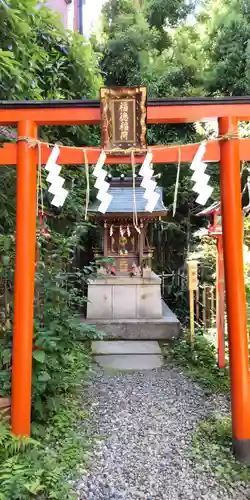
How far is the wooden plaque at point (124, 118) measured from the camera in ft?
10.2

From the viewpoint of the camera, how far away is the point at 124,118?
123 inches

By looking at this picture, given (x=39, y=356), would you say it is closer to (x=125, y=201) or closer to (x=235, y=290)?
(x=235, y=290)

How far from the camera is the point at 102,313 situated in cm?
869

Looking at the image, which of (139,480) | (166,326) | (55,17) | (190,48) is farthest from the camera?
(190,48)

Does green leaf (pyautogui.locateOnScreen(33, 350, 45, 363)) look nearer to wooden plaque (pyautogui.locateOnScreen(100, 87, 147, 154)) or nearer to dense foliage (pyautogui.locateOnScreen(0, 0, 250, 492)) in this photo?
dense foliage (pyautogui.locateOnScreen(0, 0, 250, 492))

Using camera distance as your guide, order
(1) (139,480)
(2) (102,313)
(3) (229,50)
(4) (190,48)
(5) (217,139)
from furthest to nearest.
Result: 1. (4) (190,48)
2. (3) (229,50)
3. (2) (102,313)
4. (5) (217,139)
5. (1) (139,480)

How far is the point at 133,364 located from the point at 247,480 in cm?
326

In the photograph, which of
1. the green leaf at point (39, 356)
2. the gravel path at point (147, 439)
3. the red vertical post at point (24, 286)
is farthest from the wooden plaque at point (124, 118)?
the gravel path at point (147, 439)

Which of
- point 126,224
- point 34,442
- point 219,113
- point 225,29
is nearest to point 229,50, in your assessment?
point 225,29

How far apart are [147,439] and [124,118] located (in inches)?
117

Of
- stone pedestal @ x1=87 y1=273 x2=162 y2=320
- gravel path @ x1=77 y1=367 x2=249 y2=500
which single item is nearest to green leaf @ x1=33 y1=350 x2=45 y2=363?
gravel path @ x1=77 y1=367 x2=249 y2=500

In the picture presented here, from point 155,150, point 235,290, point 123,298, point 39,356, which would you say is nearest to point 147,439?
point 39,356

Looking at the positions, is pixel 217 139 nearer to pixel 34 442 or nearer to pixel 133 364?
pixel 34 442

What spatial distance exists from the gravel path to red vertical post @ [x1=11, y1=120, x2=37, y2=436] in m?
0.79
